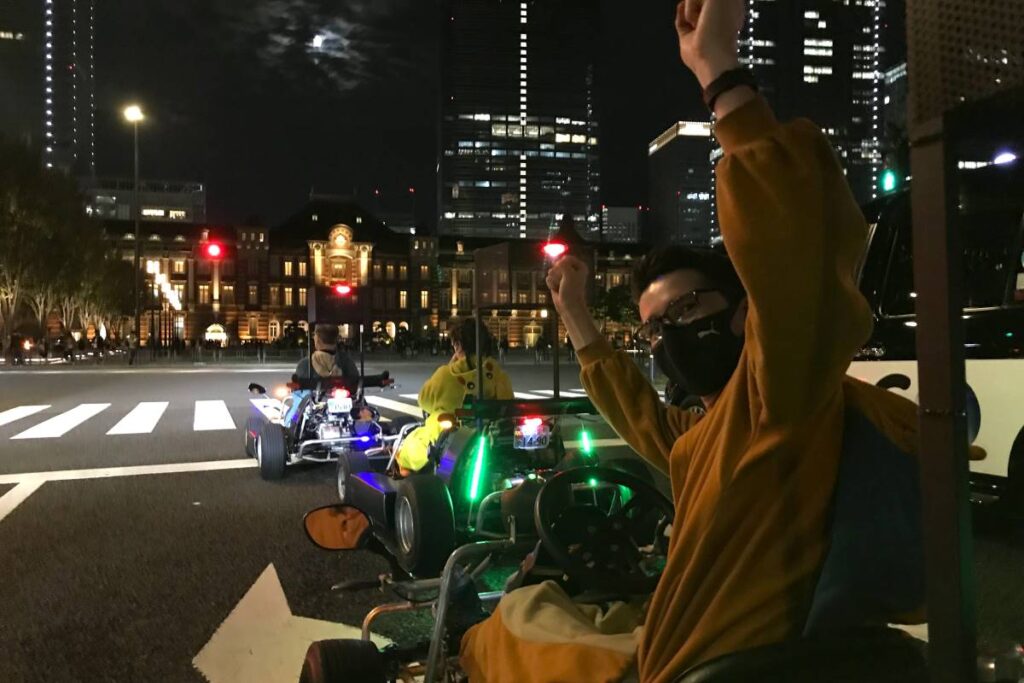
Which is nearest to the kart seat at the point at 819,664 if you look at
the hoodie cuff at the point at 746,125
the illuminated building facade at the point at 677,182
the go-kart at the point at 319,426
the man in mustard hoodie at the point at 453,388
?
the hoodie cuff at the point at 746,125

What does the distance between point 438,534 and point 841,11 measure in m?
60.9

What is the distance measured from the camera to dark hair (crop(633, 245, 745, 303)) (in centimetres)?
179

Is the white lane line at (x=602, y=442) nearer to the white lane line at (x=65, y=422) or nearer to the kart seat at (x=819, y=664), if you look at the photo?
the white lane line at (x=65, y=422)

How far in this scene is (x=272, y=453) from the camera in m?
8.27

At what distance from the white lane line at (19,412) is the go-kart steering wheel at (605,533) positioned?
46.5ft

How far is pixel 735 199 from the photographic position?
1.30m

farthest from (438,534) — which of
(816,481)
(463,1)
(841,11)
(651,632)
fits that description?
(463,1)

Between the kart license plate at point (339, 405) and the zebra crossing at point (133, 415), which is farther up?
the kart license plate at point (339, 405)

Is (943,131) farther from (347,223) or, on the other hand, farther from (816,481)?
(347,223)

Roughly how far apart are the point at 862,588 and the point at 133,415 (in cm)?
1555

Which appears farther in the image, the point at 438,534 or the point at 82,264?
the point at 82,264

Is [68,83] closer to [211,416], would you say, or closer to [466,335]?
[211,416]

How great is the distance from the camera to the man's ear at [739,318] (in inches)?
68.9

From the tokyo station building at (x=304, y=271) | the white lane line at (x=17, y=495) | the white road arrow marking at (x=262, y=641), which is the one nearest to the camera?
the white road arrow marking at (x=262, y=641)
